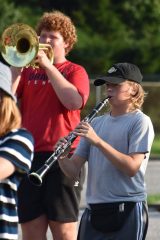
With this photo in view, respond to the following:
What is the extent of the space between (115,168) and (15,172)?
1307 millimetres

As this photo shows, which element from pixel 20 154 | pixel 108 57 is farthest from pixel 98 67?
pixel 20 154

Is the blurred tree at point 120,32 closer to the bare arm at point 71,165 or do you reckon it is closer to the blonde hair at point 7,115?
the bare arm at point 71,165

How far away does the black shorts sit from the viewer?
19.7ft

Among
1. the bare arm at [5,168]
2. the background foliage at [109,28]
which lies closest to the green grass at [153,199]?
the bare arm at [5,168]

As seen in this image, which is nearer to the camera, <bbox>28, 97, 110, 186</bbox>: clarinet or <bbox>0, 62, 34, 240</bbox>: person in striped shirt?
<bbox>0, 62, 34, 240</bbox>: person in striped shirt

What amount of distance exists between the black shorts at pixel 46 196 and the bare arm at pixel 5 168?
197cm

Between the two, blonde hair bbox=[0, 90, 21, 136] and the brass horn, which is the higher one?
the brass horn

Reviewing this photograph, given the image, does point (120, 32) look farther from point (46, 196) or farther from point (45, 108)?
point (46, 196)

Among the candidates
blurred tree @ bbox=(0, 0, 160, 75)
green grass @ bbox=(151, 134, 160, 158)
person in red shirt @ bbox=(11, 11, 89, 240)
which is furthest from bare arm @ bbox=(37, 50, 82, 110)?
blurred tree @ bbox=(0, 0, 160, 75)

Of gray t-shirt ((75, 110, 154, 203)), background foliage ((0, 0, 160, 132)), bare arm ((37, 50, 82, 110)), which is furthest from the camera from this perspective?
background foliage ((0, 0, 160, 132))

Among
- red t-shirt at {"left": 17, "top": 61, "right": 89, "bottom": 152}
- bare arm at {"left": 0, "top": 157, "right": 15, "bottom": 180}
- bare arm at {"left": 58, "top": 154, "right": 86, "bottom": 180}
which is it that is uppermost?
red t-shirt at {"left": 17, "top": 61, "right": 89, "bottom": 152}

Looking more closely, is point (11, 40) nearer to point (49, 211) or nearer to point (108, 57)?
point (49, 211)

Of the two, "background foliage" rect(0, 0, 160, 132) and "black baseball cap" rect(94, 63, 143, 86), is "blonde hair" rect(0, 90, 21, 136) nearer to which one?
"black baseball cap" rect(94, 63, 143, 86)

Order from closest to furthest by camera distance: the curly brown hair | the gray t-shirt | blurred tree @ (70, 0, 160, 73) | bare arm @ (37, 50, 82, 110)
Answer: the gray t-shirt → bare arm @ (37, 50, 82, 110) → the curly brown hair → blurred tree @ (70, 0, 160, 73)
